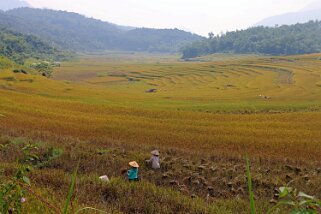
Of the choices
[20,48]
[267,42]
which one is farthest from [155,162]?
[267,42]

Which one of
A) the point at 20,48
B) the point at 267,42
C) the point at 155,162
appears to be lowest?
the point at 155,162

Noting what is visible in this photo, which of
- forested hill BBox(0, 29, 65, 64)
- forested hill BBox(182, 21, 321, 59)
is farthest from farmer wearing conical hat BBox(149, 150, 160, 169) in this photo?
forested hill BBox(182, 21, 321, 59)

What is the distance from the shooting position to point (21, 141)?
11.2m

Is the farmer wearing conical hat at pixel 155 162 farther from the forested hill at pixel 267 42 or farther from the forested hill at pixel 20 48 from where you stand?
the forested hill at pixel 267 42

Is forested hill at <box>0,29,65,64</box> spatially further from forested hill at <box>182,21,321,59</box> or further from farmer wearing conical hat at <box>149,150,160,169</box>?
farmer wearing conical hat at <box>149,150,160,169</box>

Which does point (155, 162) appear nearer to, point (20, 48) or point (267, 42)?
point (20, 48)

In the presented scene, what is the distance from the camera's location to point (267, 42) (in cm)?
12781

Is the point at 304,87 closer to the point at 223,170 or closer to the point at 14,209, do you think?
the point at 223,170

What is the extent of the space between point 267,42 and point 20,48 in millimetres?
85852

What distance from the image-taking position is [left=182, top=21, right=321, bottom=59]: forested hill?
124 metres

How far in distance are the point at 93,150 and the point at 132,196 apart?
5.02 m

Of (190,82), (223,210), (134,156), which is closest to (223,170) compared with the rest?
(134,156)

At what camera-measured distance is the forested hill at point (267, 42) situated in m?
124

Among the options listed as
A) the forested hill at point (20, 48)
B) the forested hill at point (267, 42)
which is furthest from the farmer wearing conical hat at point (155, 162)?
the forested hill at point (267, 42)
